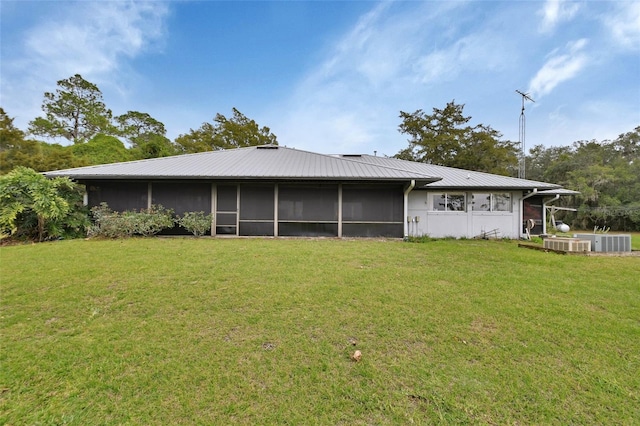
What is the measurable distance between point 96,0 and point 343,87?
11640mm

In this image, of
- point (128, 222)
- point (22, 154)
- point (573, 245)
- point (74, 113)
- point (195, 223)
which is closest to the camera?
point (573, 245)

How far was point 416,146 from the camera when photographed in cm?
2489

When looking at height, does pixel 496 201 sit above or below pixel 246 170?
below

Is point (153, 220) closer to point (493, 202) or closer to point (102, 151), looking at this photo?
point (493, 202)

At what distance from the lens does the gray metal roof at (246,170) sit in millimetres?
9219

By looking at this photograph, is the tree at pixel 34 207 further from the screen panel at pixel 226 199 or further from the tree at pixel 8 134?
the tree at pixel 8 134

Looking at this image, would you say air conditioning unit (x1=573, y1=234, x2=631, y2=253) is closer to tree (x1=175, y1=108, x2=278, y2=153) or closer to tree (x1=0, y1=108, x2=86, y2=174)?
tree (x1=175, y1=108, x2=278, y2=153)

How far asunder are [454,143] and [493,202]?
14.2 meters

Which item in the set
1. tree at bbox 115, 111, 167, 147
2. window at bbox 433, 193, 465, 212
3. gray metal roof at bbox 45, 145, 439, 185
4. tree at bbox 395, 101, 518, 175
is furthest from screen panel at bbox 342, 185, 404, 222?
tree at bbox 115, 111, 167, 147

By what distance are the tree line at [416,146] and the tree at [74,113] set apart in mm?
70

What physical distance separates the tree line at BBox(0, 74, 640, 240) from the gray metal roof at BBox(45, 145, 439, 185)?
1219cm

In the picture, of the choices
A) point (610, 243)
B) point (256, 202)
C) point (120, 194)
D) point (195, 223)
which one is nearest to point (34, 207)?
point (120, 194)

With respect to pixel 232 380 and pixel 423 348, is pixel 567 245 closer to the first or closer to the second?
pixel 423 348

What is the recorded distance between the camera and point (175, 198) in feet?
32.7
